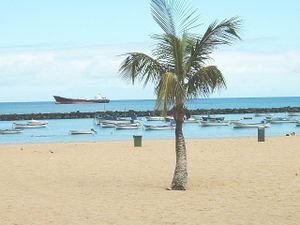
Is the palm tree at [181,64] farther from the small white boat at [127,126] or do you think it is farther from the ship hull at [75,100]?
the ship hull at [75,100]

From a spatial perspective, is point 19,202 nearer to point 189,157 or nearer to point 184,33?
point 184,33

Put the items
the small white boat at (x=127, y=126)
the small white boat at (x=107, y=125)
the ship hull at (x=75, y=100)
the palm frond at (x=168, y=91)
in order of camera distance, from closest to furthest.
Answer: the palm frond at (x=168, y=91) → the small white boat at (x=127, y=126) → the small white boat at (x=107, y=125) → the ship hull at (x=75, y=100)

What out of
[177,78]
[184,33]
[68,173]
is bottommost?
[68,173]

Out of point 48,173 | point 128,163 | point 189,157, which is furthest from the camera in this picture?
point 189,157

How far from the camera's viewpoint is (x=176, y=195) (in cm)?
1362

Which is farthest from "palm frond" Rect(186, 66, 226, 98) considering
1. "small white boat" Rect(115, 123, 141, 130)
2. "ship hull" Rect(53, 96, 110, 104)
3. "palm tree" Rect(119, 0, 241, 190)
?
"ship hull" Rect(53, 96, 110, 104)

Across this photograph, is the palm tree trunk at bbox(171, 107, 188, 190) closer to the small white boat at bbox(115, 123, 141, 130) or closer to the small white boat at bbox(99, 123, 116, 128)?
the small white boat at bbox(115, 123, 141, 130)

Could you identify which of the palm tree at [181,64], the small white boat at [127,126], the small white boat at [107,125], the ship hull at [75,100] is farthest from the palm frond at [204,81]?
the ship hull at [75,100]

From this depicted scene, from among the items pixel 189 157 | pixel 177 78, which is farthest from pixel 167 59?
pixel 189 157

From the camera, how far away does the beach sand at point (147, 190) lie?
10.9 m

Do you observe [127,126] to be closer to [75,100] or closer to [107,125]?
[107,125]

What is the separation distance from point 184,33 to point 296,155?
10198 mm

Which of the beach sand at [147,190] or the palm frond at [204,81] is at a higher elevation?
the palm frond at [204,81]

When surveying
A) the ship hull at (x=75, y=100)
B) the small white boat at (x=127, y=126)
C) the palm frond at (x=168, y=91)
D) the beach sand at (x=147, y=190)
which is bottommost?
the beach sand at (x=147, y=190)
